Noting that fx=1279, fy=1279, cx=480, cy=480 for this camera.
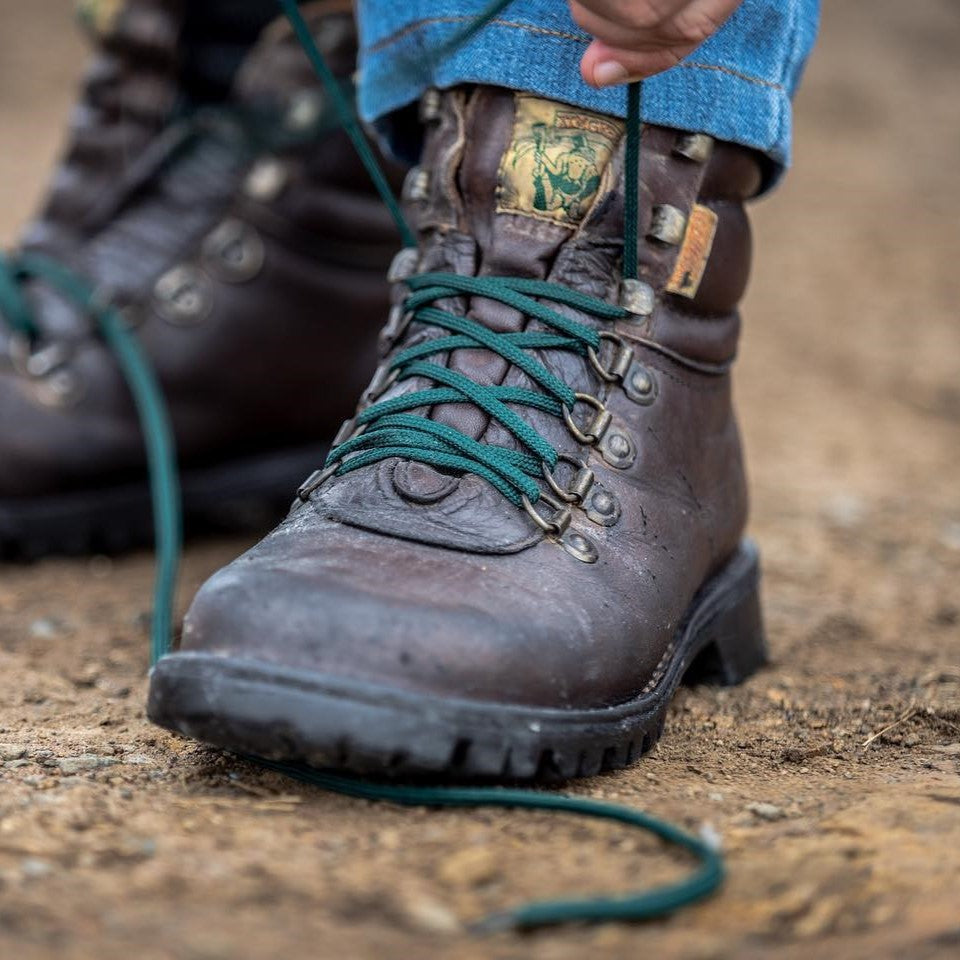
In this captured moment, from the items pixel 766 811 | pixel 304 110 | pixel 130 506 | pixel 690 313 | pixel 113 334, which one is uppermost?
pixel 304 110

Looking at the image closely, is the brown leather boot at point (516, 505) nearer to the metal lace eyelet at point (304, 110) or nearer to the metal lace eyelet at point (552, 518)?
the metal lace eyelet at point (552, 518)

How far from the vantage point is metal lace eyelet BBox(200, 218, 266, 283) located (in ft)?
5.56

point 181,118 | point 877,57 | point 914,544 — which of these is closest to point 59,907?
point 181,118

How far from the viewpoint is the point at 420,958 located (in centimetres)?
67

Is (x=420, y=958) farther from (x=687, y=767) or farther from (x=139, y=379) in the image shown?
(x=139, y=379)

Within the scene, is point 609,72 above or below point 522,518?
above

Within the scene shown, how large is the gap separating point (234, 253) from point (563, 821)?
107 cm

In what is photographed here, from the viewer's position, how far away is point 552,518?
100cm

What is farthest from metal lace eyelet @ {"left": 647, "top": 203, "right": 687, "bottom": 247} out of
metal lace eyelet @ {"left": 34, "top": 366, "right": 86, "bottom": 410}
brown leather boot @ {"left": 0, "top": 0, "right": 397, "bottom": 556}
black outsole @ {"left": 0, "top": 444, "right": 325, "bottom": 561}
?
metal lace eyelet @ {"left": 34, "top": 366, "right": 86, "bottom": 410}

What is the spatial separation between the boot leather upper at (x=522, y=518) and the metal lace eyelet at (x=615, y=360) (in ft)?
0.03

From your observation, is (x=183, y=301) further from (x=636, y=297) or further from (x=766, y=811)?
(x=766, y=811)

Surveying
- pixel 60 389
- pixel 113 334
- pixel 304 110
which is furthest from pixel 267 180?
pixel 60 389

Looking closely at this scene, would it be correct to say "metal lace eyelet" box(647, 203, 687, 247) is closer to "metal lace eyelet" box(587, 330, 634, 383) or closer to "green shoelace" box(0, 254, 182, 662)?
"metal lace eyelet" box(587, 330, 634, 383)

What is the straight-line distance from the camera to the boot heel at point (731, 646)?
3.92 feet
